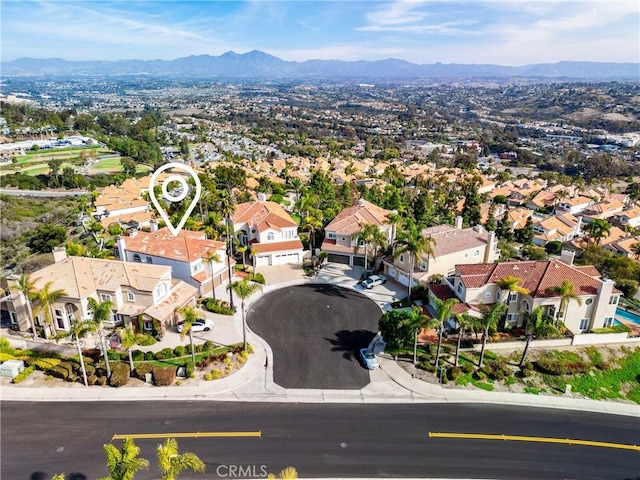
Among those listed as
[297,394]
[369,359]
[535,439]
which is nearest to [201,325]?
[297,394]

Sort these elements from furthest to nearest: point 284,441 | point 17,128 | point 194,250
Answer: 1. point 17,128
2. point 194,250
3. point 284,441

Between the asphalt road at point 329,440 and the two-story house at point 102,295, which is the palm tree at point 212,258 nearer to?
the two-story house at point 102,295

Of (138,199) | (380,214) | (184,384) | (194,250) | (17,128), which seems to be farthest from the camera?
(17,128)

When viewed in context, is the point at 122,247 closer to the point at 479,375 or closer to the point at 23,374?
the point at 23,374

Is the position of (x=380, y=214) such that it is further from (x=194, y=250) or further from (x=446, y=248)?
(x=194, y=250)

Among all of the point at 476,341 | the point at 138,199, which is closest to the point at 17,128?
the point at 138,199

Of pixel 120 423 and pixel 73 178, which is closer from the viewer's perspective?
pixel 120 423
